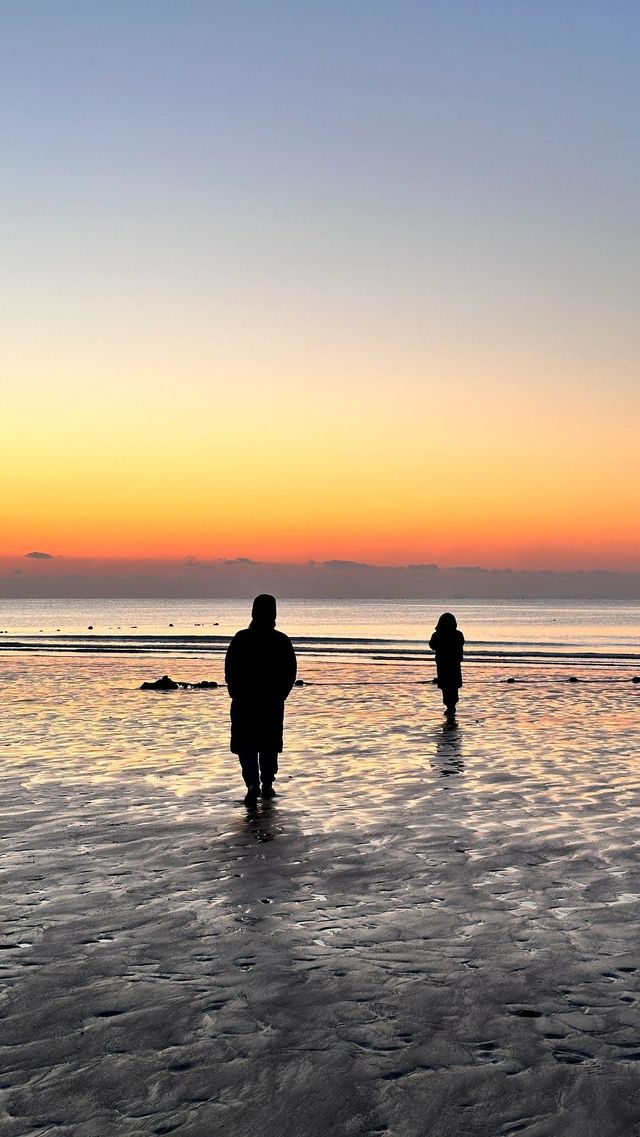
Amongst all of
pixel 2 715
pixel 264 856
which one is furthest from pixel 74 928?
pixel 2 715

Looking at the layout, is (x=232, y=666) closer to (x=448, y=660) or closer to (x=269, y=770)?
(x=269, y=770)

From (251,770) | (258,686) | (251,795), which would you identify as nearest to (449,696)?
(258,686)

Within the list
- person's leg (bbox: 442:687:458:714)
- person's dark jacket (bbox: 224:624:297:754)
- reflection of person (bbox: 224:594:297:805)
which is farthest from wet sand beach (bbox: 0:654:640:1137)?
person's leg (bbox: 442:687:458:714)

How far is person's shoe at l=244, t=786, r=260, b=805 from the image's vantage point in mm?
11195

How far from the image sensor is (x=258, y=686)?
39.3 ft

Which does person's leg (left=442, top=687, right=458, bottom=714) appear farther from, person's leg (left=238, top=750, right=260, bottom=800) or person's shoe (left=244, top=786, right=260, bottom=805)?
person's shoe (left=244, top=786, right=260, bottom=805)

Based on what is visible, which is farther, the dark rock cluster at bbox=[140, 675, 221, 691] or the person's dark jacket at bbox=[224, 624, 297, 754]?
the dark rock cluster at bbox=[140, 675, 221, 691]

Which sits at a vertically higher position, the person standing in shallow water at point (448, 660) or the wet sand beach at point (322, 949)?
the person standing in shallow water at point (448, 660)

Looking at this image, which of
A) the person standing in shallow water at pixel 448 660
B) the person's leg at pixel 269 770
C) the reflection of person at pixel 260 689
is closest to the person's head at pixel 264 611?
the reflection of person at pixel 260 689

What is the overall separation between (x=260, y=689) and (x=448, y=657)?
9753 mm

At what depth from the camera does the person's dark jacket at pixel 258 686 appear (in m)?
11.8

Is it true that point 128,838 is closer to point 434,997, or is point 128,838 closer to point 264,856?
point 264,856

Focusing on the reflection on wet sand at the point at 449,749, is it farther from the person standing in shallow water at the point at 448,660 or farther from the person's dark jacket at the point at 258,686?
the person's dark jacket at the point at 258,686

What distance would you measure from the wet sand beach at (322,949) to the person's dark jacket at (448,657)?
6.65m
